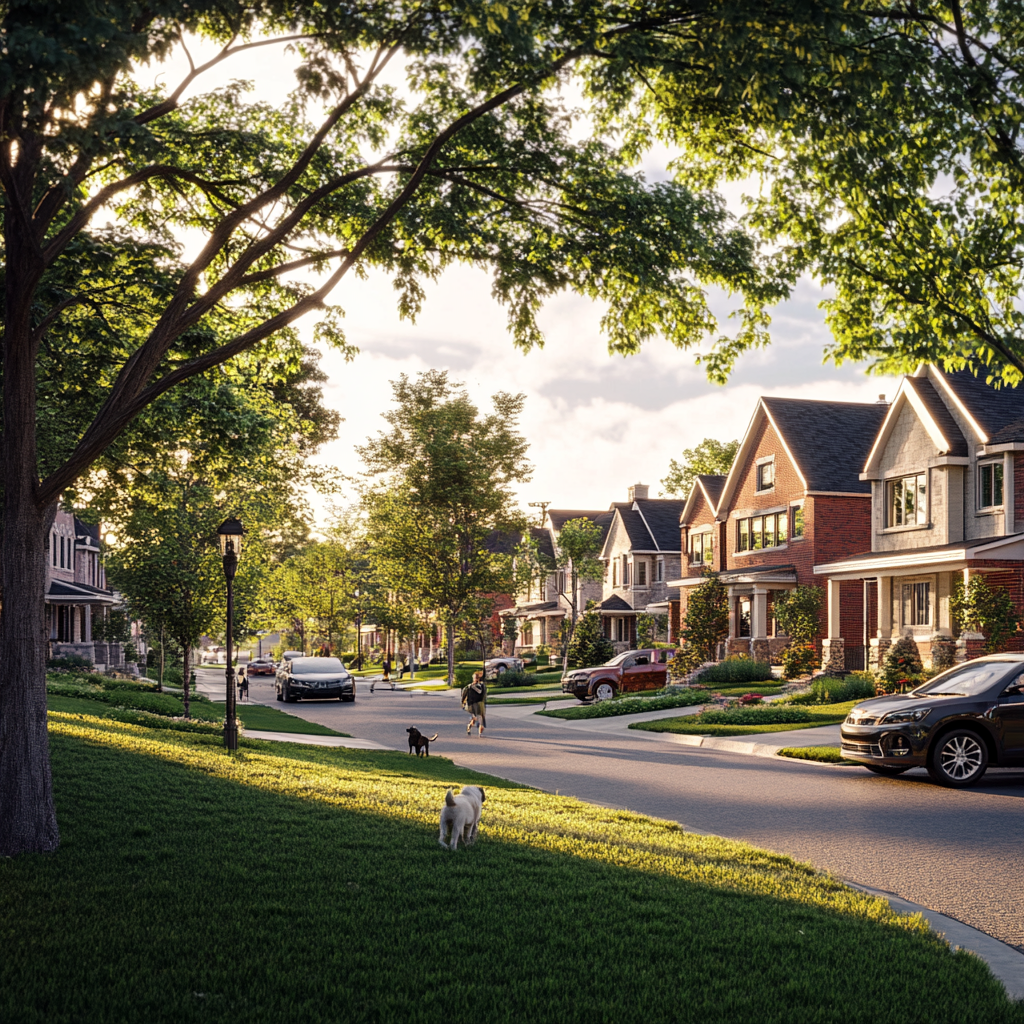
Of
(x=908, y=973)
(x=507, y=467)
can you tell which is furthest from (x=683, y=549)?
(x=908, y=973)

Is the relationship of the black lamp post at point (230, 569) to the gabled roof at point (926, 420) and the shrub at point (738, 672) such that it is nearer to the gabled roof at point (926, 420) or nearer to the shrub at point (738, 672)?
the gabled roof at point (926, 420)

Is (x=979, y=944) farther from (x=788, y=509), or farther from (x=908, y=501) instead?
(x=788, y=509)

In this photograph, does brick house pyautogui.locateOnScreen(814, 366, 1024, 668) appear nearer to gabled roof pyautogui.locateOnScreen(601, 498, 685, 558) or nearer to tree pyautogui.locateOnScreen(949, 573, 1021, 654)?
tree pyautogui.locateOnScreen(949, 573, 1021, 654)

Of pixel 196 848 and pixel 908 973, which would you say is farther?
pixel 196 848

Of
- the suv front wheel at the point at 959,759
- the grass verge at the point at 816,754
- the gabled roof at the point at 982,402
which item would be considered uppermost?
the gabled roof at the point at 982,402

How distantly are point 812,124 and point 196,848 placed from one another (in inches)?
305

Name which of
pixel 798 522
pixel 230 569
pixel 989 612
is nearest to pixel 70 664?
pixel 230 569

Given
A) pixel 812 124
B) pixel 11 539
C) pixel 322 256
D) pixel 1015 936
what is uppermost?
pixel 812 124

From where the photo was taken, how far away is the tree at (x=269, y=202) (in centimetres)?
734

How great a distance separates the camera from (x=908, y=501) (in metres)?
32.9

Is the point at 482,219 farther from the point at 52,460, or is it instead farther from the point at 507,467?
the point at 507,467

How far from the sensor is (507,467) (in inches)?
2335

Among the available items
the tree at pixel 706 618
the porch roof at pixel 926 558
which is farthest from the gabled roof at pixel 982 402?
the tree at pixel 706 618

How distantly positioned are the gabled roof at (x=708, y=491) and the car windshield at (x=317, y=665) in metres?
18.1
